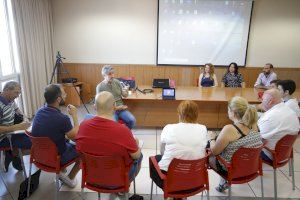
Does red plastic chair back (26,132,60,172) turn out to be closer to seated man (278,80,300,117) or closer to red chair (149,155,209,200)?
red chair (149,155,209,200)

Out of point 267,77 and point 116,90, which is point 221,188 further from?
point 267,77

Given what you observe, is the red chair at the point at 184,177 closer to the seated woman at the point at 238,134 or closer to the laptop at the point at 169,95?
the seated woman at the point at 238,134

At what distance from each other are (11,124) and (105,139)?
1528 mm

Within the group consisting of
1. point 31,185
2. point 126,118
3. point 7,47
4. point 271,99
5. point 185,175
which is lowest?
point 31,185

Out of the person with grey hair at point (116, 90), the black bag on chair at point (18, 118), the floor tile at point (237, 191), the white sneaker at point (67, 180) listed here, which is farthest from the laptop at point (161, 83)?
the white sneaker at point (67, 180)

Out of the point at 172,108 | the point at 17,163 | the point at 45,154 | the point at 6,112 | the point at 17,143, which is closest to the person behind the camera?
the point at 45,154

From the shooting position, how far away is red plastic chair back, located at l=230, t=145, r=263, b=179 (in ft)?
5.84

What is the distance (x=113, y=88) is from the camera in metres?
3.50

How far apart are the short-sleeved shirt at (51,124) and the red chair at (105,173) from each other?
45 cm

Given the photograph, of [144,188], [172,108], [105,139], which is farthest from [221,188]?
[172,108]

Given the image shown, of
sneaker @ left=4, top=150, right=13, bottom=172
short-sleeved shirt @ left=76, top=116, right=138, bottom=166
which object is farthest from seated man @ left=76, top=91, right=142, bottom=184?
sneaker @ left=4, top=150, right=13, bottom=172

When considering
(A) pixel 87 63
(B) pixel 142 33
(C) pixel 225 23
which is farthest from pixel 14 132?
(C) pixel 225 23

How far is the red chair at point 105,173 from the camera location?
1631mm

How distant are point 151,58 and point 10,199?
456cm
